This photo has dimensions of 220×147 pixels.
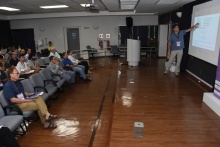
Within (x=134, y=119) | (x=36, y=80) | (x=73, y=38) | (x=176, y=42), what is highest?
(x=73, y=38)

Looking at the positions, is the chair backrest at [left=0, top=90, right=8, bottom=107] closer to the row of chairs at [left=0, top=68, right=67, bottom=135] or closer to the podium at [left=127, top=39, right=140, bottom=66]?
the row of chairs at [left=0, top=68, right=67, bottom=135]

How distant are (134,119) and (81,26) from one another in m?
9.88

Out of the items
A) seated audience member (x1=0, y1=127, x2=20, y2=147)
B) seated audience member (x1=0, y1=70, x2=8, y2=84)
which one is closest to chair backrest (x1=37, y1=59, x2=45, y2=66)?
seated audience member (x1=0, y1=70, x2=8, y2=84)

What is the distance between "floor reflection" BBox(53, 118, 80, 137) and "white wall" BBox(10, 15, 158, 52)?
894cm

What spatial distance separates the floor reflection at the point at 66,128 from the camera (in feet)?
11.4

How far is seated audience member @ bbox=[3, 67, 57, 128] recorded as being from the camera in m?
3.38

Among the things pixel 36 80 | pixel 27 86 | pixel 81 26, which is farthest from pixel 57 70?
pixel 81 26

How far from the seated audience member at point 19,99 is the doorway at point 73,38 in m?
9.05

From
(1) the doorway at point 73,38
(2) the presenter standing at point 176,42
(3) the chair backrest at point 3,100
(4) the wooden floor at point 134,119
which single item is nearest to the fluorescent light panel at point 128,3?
(2) the presenter standing at point 176,42

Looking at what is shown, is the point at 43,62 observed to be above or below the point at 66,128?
above

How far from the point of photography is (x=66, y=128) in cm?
366

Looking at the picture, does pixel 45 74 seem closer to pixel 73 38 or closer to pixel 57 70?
pixel 57 70

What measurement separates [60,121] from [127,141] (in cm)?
179

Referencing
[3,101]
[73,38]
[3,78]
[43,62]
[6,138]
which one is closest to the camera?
[6,138]
